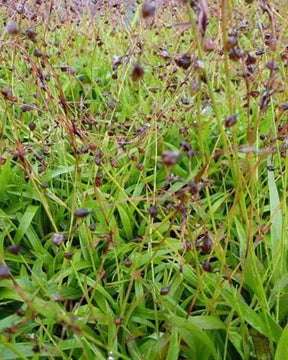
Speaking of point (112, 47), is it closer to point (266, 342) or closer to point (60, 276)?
point (60, 276)

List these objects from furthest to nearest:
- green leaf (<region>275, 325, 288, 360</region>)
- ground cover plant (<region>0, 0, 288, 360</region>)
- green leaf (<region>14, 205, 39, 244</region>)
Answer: green leaf (<region>14, 205, 39, 244</region>) → green leaf (<region>275, 325, 288, 360</region>) → ground cover plant (<region>0, 0, 288, 360</region>)

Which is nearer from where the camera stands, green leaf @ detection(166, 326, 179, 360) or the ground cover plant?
the ground cover plant

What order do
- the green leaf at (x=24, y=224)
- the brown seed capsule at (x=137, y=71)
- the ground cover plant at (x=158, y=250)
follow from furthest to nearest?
the green leaf at (x=24, y=224), the ground cover plant at (x=158, y=250), the brown seed capsule at (x=137, y=71)

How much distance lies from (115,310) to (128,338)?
156mm

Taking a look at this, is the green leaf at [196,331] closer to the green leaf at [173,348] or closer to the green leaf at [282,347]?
the green leaf at [173,348]

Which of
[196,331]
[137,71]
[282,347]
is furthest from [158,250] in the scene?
[137,71]

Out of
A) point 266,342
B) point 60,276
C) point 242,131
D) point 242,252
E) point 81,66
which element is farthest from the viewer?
point 81,66

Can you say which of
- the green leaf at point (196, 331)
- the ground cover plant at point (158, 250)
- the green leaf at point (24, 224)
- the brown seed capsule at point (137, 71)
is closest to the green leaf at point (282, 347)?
the ground cover plant at point (158, 250)

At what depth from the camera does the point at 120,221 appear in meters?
1.88

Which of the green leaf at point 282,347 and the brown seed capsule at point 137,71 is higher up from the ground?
the brown seed capsule at point 137,71

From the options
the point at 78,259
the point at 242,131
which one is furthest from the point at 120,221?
the point at 242,131

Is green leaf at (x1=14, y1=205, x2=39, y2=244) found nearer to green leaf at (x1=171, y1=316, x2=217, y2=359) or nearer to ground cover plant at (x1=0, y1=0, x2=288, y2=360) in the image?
ground cover plant at (x1=0, y1=0, x2=288, y2=360)

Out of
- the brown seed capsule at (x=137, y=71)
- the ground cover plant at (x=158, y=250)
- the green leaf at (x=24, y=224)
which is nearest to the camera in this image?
the brown seed capsule at (x=137, y=71)

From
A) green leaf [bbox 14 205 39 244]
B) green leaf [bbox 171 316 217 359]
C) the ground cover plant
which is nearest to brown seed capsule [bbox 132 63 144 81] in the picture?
the ground cover plant
